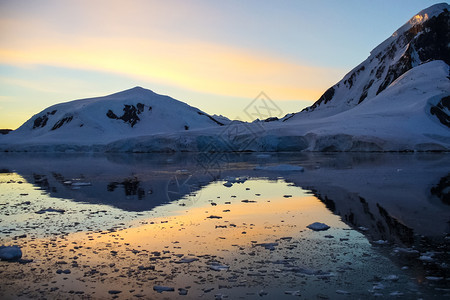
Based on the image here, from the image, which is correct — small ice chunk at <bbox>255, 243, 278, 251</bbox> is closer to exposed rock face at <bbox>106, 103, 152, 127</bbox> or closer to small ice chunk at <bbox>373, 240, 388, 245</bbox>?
small ice chunk at <bbox>373, 240, 388, 245</bbox>

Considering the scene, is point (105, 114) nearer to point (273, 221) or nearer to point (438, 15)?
point (438, 15)

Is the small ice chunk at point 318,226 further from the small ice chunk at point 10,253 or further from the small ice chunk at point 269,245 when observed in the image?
the small ice chunk at point 10,253

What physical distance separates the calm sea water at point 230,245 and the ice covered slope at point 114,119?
254 ft

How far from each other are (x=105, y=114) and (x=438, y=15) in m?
78.5

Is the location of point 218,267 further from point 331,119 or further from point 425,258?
point 331,119

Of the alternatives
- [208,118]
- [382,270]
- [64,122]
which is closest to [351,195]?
[382,270]

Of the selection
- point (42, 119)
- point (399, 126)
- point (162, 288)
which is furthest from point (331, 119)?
point (42, 119)

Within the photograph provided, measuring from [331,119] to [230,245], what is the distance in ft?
182

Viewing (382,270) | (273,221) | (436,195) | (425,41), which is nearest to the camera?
(382,270)

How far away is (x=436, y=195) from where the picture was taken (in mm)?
10672

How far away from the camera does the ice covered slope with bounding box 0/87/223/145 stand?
88688 millimetres

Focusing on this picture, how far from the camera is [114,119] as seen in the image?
98500 mm

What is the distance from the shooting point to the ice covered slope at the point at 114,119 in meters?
88.7

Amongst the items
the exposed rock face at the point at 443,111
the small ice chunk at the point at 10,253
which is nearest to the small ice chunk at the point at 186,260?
the small ice chunk at the point at 10,253
